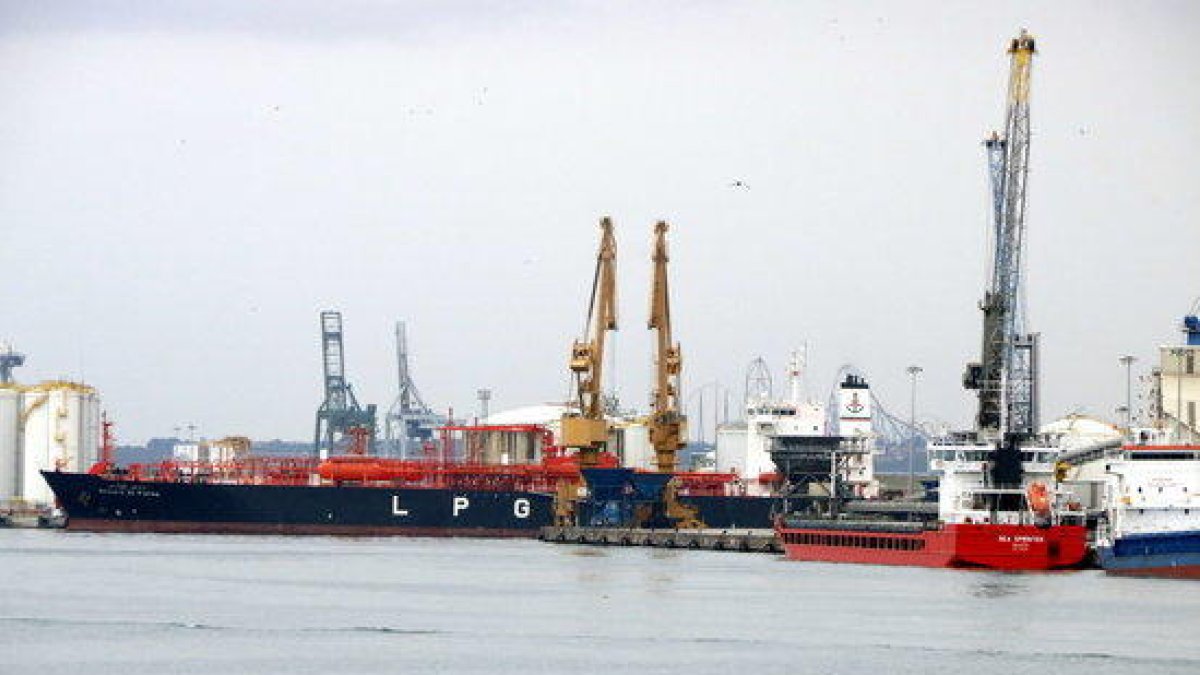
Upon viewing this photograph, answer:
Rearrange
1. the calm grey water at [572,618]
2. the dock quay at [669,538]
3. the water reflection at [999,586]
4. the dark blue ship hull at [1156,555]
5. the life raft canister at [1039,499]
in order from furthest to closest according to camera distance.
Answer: the dock quay at [669,538] → the life raft canister at [1039,499] → the dark blue ship hull at [1156,555] → the water reflection at [999,586] → the calm grey water at [572,618]

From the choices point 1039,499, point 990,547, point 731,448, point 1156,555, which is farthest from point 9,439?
point 1156,555

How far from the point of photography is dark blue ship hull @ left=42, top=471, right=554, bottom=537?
137 meters

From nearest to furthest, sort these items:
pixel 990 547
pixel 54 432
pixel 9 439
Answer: pixel 990 547 < pixel 54 432 < pixel 9 439

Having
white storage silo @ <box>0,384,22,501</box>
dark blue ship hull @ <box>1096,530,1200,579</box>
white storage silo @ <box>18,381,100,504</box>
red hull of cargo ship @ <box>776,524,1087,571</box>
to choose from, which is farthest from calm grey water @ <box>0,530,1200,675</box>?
white storage silo @ <box>0,384,22,501</box>

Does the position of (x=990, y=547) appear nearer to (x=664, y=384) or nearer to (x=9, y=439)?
(x=664, y=384)

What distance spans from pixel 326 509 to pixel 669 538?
23343mm

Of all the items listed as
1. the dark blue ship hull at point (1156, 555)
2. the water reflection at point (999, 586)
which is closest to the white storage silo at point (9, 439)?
the water reflection at point (999, 586)

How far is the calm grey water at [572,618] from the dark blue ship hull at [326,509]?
1267 inches

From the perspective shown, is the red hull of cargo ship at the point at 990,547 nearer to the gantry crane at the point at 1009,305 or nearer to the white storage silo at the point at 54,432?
the gantry crane at the point at 1009,305

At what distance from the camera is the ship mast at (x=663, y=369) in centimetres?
13050

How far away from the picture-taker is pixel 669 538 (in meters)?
122

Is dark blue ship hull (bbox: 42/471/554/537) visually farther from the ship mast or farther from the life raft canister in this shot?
the life raft canister

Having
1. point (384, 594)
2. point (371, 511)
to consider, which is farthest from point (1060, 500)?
point (371, 511)

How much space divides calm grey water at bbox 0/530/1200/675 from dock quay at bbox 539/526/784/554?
12385 millimetres
